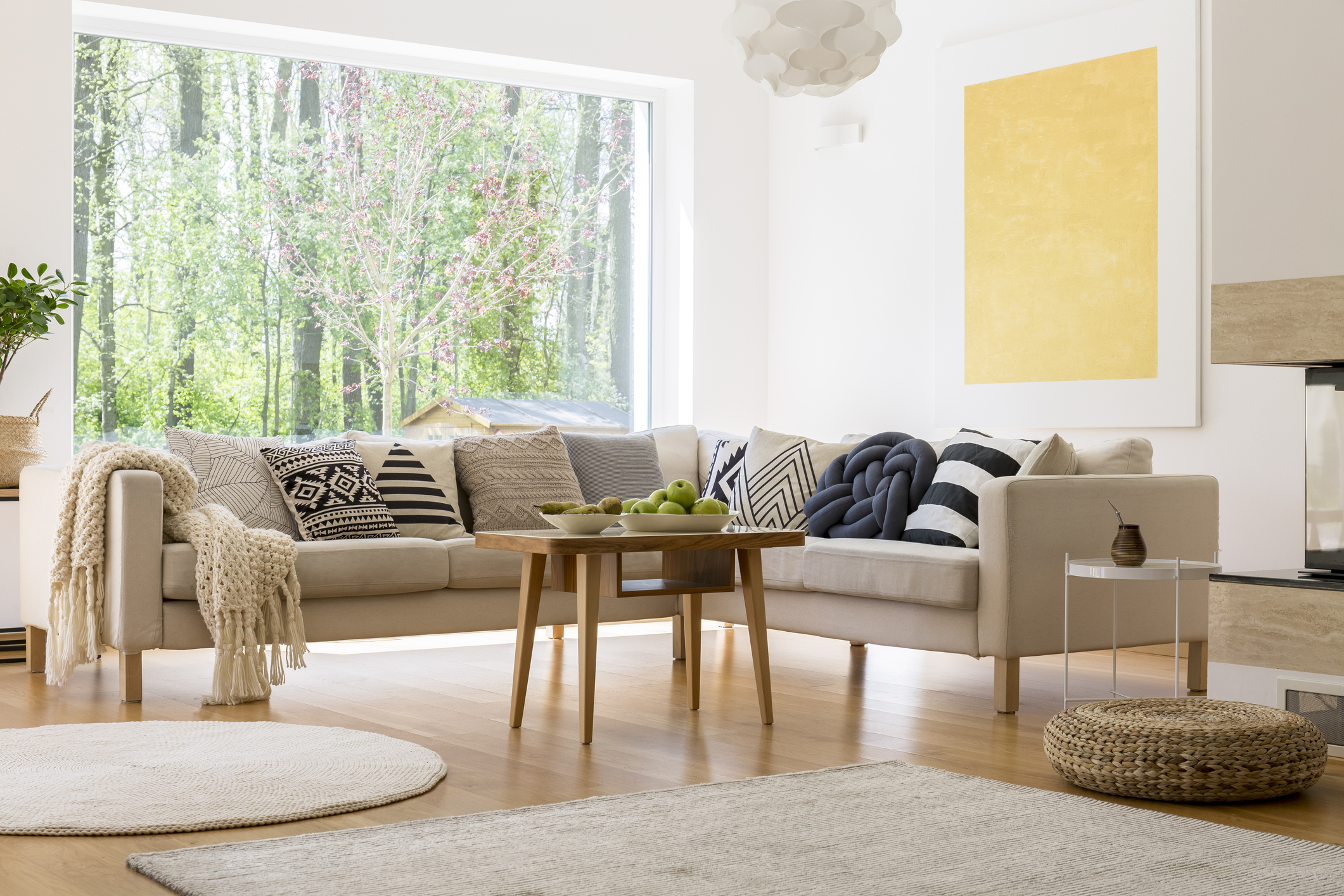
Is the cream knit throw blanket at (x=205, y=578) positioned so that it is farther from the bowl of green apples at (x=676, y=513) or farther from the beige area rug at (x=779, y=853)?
the beige area rug at (x=779, y=853)

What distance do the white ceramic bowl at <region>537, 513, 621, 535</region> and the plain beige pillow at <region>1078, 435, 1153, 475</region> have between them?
1680mm

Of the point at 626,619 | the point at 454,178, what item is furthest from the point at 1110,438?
the point at 454,178

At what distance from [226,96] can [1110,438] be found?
3810mm

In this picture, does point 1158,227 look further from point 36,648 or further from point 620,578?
point 36,648

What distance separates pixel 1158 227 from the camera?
5215 mm

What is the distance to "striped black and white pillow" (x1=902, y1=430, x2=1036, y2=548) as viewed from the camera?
14.5 feet

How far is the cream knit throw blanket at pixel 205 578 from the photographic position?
399 cm

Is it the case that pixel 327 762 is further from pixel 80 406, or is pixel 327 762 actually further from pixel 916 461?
pixel 80 406

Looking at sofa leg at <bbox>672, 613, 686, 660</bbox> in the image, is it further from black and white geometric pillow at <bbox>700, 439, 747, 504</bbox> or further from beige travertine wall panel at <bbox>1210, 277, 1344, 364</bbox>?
beige travertine wall panel at <bbox>1210, 277, 1344, 364</bbox>

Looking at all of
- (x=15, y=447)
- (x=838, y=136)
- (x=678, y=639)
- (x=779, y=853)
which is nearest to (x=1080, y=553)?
(x=678, y=639)

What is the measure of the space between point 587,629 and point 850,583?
1.15 m

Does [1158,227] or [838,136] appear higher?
[838,136]

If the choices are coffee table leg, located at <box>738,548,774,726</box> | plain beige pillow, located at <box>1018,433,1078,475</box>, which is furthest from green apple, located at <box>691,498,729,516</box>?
plain beige pillow, located at <box>1018,433,1078,475</box>

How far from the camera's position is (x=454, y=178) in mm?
6434
